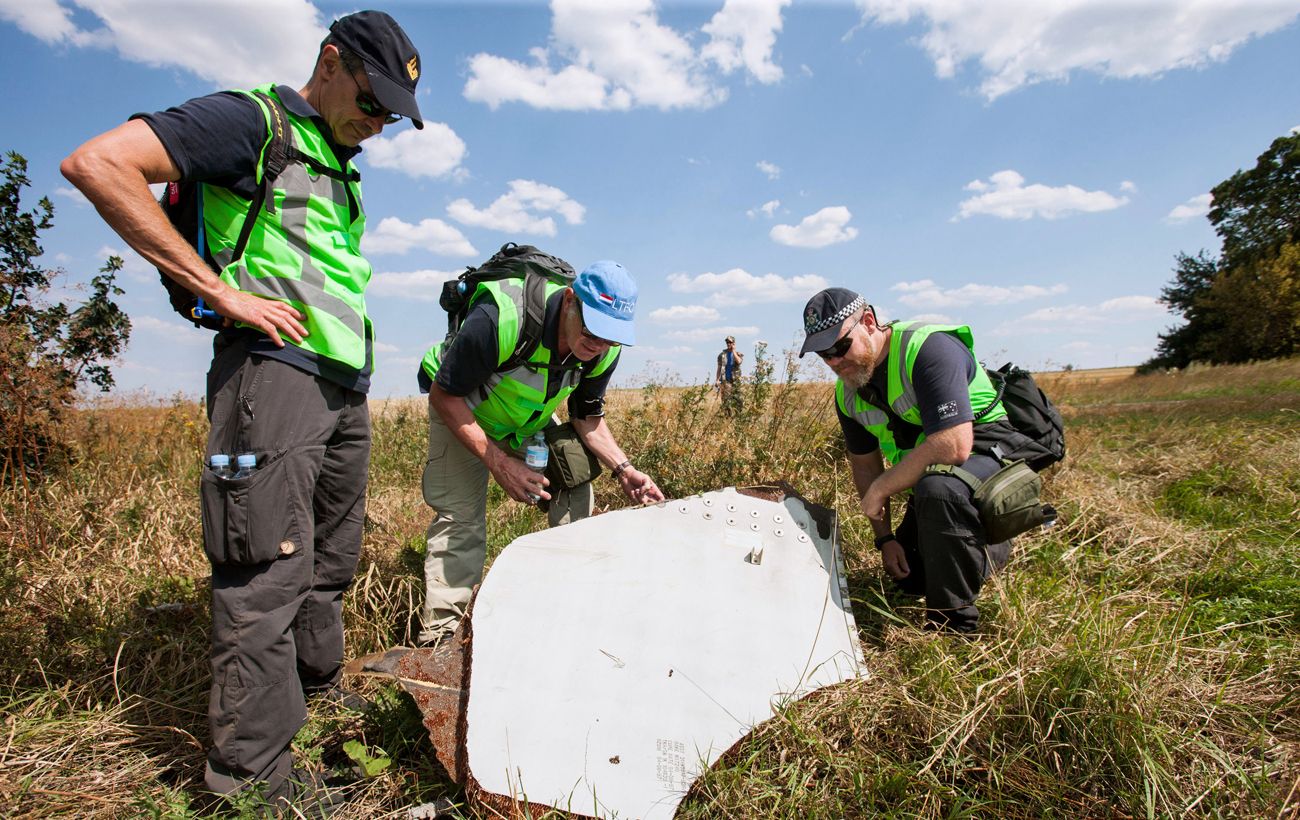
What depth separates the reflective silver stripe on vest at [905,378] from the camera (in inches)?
104

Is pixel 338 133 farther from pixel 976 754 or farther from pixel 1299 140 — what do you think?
pixel 1299 140

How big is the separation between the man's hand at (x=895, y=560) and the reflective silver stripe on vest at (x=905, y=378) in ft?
2.10

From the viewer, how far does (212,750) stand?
173 centimetres

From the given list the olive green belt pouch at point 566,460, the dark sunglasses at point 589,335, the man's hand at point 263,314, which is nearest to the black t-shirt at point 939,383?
the dark sunglasses at point 589,335

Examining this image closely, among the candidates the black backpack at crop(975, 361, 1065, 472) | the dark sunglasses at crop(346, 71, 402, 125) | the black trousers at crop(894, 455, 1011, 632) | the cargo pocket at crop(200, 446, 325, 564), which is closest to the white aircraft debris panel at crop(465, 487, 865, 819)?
the black trousers at crop(894, 455, 1011, 632)

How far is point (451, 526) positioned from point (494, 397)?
63 centimetres

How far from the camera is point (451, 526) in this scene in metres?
2.79

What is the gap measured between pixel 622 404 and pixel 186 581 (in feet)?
11.2

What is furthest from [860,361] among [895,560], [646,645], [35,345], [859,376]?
[35,345]

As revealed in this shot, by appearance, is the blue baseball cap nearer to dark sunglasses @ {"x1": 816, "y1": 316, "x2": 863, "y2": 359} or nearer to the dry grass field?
dark sunglasses @ {"x1": 816, "y1": 316, "x2": 863, "y2": 359}

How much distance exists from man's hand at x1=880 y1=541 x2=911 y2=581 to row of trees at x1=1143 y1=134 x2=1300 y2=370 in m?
27.8

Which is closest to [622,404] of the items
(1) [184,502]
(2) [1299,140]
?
(1) [184,502]

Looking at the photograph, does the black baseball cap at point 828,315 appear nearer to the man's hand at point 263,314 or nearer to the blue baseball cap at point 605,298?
the blue baseball cap at point 605,298

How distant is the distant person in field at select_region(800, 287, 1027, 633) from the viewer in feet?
8.02
